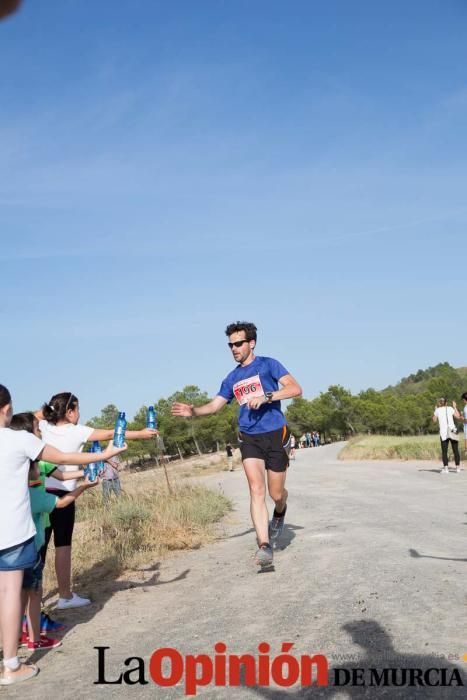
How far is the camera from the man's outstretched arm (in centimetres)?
737

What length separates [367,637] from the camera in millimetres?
4258

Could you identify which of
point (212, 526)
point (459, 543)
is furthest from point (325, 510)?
point (459, 543)

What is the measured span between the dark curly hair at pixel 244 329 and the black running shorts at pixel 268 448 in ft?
3.25

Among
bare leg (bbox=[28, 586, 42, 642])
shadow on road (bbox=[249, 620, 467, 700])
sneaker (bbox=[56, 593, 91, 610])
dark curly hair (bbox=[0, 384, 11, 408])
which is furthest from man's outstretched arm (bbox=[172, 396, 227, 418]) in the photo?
shadow on road (bbox=[249, 620, 467, 700])

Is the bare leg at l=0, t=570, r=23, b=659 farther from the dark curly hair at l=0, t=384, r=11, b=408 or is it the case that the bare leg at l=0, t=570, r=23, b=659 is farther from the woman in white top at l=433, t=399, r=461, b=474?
the woman in white top at l=433, t=399, r=461, b=474

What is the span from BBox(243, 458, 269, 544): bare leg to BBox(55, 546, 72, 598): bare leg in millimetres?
1712

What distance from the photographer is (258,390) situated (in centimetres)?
725

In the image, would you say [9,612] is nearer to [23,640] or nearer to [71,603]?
[23,640]

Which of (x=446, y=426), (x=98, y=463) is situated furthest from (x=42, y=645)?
(x=446, y=426)

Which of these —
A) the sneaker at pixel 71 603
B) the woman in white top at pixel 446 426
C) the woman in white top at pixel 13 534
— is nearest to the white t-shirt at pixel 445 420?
the woman in white top at pixel 446 426

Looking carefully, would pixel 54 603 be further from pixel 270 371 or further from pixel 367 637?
pixel 367 637

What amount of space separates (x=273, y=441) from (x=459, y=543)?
213 cm

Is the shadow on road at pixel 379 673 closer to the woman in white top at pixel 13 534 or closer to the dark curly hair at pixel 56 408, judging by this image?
the woman in white top at pixel 13 534

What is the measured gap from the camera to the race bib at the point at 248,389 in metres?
7.25
